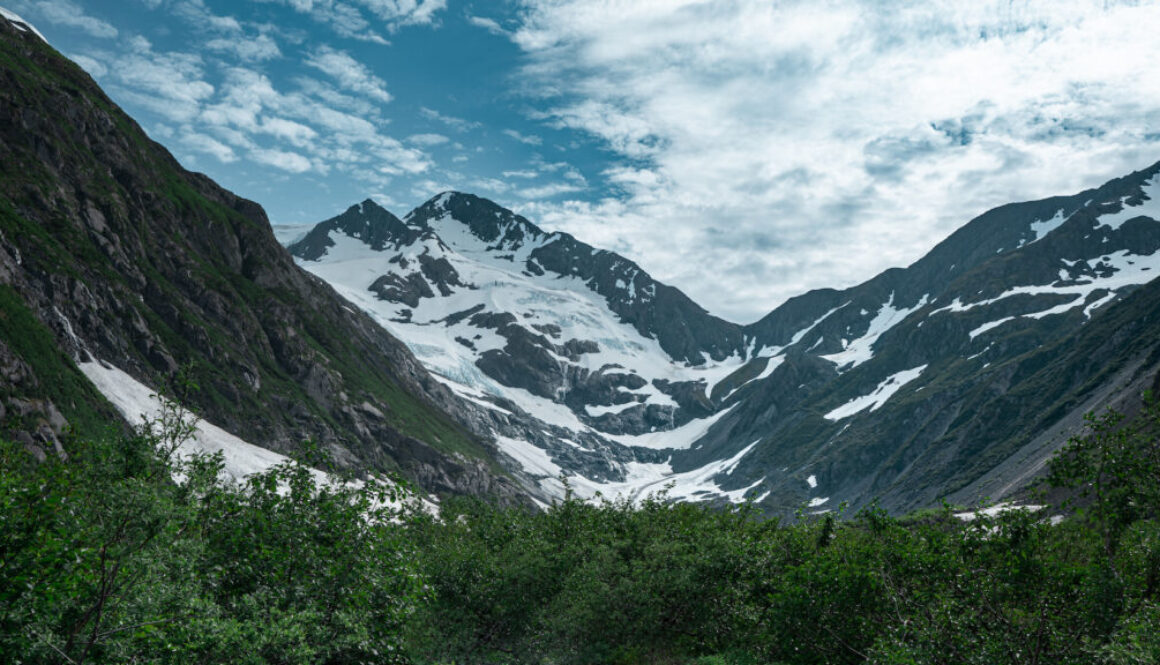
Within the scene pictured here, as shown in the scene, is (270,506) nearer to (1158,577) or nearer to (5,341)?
(1158,577)

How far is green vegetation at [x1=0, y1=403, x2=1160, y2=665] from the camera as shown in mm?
13453

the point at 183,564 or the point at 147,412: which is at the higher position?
the point at 147,412

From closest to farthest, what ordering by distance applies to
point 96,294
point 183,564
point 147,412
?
point 183,564 → point 147,412 → point 96,294

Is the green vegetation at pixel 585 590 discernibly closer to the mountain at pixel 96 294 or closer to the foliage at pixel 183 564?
the foliage at pixel 183 564

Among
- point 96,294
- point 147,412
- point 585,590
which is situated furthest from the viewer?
point 96,294

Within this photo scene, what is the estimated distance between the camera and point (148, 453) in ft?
56.6

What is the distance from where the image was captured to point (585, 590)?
105 ft

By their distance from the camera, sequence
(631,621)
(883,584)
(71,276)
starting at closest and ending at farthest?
(883,584)
(631,621)
(71,276)

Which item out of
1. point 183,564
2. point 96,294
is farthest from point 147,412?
A: point 183,564

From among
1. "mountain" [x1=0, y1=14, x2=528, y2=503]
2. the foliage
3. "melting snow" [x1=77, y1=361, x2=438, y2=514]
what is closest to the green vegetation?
the foliage

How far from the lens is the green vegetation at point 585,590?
530 inches

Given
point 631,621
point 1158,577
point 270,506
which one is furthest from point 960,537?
point 270,506

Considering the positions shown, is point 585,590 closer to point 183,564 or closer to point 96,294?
point 183,564

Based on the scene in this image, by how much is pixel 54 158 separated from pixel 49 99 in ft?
72.7
